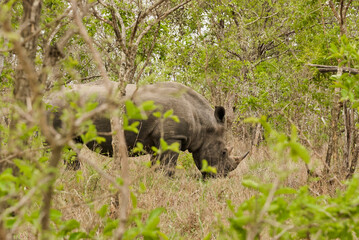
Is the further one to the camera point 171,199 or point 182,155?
point 182,155

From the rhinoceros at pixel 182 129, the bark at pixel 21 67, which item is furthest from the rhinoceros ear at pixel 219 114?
the bark at pixel 21 67

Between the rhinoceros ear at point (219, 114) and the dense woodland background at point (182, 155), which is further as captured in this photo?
the rhinoceros ear at point (219, 114)

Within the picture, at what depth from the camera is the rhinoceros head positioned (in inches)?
253

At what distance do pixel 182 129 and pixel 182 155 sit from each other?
5.38 feet

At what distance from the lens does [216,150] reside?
6.49 metres

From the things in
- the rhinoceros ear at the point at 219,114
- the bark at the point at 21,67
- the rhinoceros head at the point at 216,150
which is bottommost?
the rhinoceros head at the point at 216,150

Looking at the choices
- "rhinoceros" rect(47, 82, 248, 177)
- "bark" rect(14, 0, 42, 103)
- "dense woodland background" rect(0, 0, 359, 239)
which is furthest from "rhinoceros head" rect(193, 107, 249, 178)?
"bark" rect(14, 0, 42, 103)

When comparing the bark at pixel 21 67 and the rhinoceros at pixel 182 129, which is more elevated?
the bark at pixel 21 67

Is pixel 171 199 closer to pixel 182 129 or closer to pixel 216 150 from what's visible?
pixel 182 129

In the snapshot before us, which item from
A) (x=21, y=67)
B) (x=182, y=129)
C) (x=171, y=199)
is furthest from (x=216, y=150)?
(x=21, y=67)

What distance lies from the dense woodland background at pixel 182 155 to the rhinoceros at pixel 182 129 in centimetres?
34

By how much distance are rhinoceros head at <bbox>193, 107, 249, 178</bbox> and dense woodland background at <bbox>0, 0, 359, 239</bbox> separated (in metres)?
0.29

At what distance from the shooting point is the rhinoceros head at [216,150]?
6.41 metres

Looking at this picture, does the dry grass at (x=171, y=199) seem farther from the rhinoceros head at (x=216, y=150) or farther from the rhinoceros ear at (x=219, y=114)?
the rhinoceros ear at (x=219, y=114)
